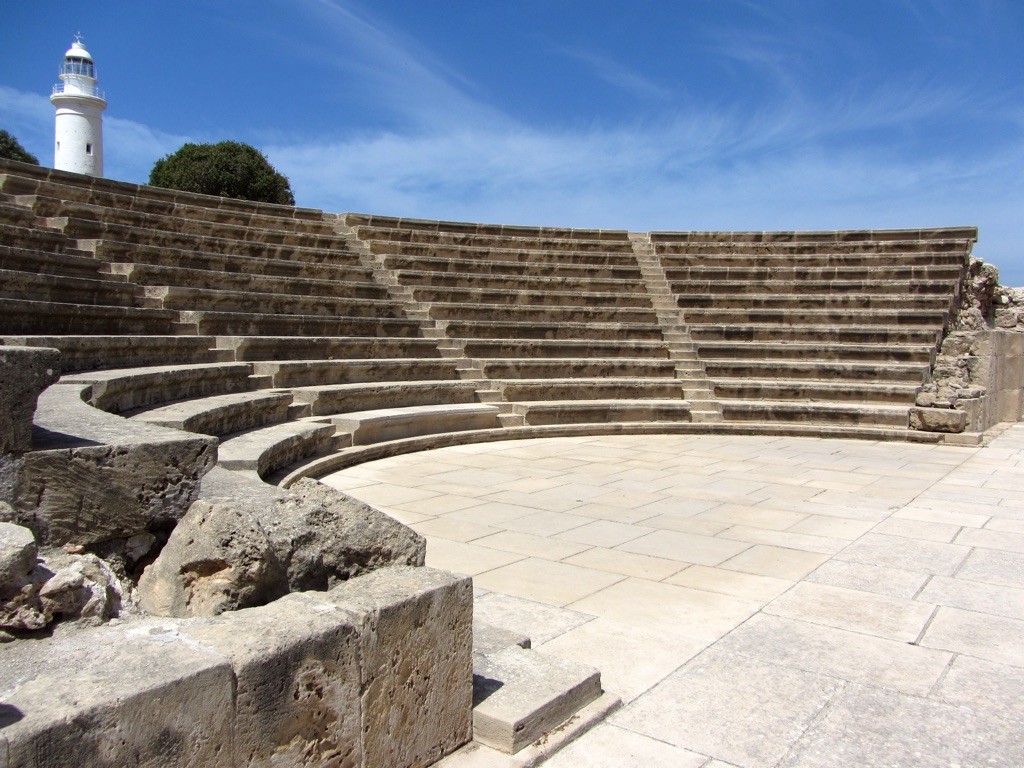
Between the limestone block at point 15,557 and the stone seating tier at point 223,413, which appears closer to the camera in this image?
the limestone block at point 15,557

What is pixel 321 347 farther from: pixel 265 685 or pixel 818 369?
pixel 265 685

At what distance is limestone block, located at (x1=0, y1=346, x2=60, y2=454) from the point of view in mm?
2162

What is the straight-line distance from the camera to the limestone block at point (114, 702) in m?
1.49

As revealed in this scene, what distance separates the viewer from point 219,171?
88.4 feet

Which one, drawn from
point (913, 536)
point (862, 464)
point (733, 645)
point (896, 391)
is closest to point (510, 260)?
point (896, 391)

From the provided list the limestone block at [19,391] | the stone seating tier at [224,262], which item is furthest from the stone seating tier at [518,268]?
the limestone block at [19,391]

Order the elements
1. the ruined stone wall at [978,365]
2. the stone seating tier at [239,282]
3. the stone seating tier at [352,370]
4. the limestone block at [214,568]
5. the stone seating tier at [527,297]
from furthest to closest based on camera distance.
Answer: the stone seating tier at [527,297]
the ruined stone wall at [978,365]
the stone seating tier at [239,282]
the stone seating tier at [352,370]
the limestone block at [214,568]

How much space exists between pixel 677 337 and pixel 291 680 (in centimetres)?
1072

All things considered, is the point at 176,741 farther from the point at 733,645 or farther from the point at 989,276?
the point at 989,276

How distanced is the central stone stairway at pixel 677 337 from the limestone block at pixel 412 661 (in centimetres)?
843

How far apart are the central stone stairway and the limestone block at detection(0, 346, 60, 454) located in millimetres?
9001

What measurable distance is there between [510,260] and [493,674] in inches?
438

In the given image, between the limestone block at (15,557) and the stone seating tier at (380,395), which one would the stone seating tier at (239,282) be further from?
the limestone block at (15,557)

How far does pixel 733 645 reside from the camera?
132 inches
